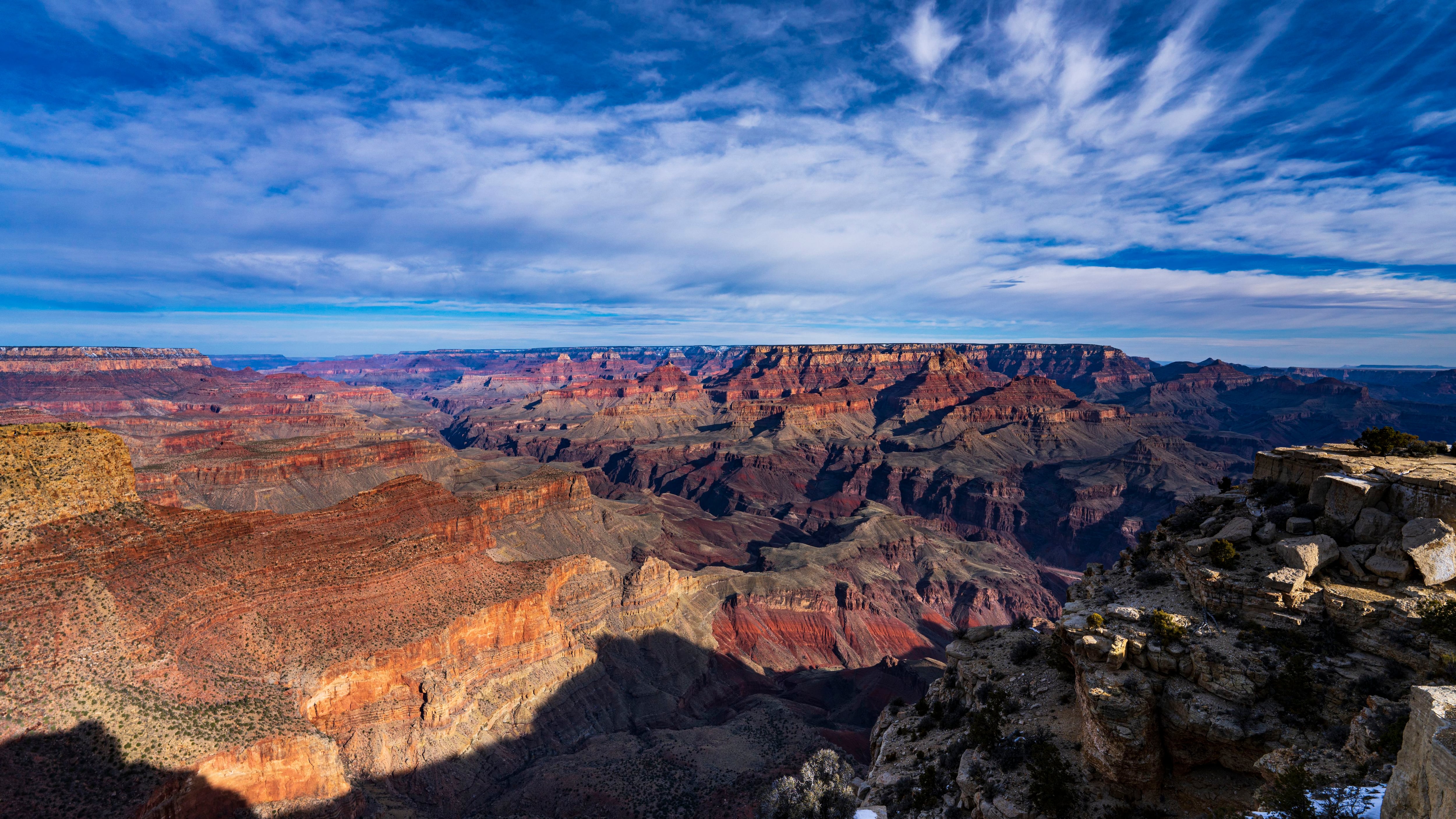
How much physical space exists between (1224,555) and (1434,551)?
17.8ft

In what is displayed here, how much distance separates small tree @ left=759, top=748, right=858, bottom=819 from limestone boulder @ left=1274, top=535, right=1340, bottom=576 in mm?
23049

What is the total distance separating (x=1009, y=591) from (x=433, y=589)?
10204cm

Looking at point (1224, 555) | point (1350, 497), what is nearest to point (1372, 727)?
point (1224, 555)

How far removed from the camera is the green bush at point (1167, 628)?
21266 mm

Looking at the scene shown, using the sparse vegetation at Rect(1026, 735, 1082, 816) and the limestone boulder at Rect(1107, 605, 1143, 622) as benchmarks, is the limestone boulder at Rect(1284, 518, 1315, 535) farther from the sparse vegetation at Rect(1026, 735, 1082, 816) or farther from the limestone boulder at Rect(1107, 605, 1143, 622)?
the sparse vegetation at Rect(1026, 735, 1082, 816)

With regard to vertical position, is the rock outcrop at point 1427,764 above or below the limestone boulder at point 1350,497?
below

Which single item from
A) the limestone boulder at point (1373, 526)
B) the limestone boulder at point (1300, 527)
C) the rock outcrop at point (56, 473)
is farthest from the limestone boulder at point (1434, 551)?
the rock outcrop at point (56, 473)

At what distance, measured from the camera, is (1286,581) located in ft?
67.4

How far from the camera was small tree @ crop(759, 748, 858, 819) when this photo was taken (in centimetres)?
3359

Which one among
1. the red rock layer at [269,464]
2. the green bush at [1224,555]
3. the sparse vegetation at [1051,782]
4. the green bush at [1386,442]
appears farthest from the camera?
the red rock layer at [269,464]

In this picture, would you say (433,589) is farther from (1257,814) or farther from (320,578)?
(1257,814)

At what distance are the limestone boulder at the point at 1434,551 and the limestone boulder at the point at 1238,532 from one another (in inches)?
175

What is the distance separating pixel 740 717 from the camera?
59.1 meters

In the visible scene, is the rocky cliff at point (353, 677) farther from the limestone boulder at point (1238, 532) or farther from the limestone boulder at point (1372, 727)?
the limestone boulder at point (1372, 727)
